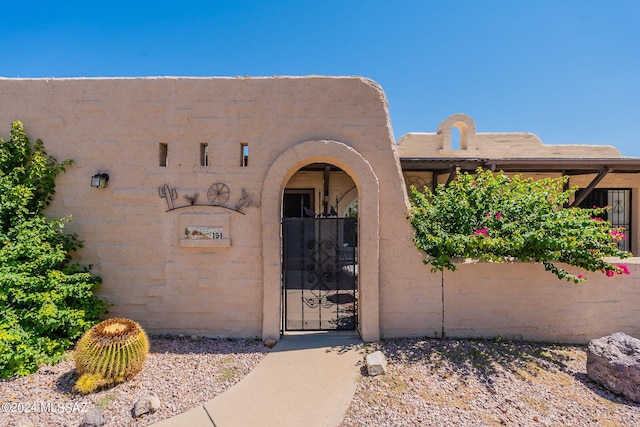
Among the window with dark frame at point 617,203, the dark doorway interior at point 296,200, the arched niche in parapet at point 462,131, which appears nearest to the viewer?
the window with dark frame at point 617,203

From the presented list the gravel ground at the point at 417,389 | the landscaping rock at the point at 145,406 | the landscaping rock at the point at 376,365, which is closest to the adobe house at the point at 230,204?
the gravel ground at the point at 417,389

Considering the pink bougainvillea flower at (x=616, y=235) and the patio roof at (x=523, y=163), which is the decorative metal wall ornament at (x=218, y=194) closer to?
the patio roof at (x=523, y=163)

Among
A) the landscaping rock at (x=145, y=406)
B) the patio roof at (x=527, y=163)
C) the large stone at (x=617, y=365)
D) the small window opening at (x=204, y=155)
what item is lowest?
the landscaping rock at (x=145, y=406)

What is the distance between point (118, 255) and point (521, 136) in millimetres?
10873

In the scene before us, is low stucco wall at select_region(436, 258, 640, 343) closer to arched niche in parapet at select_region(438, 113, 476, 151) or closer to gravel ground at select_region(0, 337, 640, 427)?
gravel ground at select_region(0, 337, 640, 427)

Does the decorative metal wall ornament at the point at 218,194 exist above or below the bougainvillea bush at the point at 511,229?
above

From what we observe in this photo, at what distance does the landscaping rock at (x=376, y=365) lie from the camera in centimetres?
350

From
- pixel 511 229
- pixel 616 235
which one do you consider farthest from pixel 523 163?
pixel 511 229

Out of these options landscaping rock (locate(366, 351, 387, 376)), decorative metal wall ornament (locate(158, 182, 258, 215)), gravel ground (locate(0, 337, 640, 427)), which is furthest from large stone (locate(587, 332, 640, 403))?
decorative metal wall ornament (locate(158, 182, 258, 215))

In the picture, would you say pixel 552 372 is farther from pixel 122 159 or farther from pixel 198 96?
pixel 122 159

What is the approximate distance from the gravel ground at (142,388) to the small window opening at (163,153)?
2833mm

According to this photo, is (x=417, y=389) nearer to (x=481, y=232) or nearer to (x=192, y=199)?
(x=481, y=232)

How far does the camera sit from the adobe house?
4.43m

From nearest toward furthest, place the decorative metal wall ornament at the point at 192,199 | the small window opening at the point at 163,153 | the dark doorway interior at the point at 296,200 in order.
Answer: the decorative metal wall ornament at the point at 192,199 < the small window opening at the point at 163,153 < the dark doorway interior at the point at 296,200
